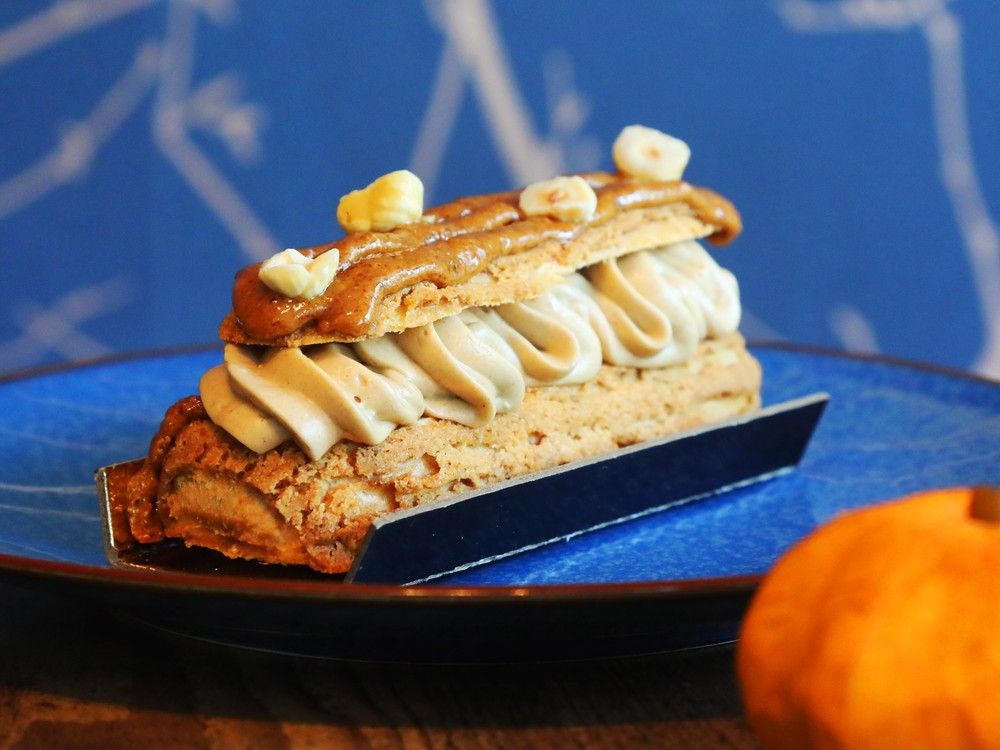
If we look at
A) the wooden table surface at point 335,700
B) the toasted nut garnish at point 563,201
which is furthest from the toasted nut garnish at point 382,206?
the wooden table surface at point 335,700

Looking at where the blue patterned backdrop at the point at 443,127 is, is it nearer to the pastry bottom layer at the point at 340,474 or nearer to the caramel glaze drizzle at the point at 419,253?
the caramel glaze drizzle at the point at 419,253

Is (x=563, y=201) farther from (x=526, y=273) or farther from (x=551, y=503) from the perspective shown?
(x=551, y=503)

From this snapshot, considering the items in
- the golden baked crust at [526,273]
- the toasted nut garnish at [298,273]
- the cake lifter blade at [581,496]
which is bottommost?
the cake lifter blade at [581,496]

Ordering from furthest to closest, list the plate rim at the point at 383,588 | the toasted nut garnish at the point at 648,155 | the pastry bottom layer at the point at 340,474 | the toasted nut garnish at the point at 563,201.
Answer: the toasted nut garnish at the point at 648,155 → the toasted nut garnish at the point at 563,201 → the pastry bottom layer at the point at 340,474 → the plate rim at the point at 383,588

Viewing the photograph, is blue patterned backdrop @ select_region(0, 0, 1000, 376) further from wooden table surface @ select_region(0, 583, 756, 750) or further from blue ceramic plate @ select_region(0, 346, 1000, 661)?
wooden table surface @ select_region(0, 583, 756, 750)

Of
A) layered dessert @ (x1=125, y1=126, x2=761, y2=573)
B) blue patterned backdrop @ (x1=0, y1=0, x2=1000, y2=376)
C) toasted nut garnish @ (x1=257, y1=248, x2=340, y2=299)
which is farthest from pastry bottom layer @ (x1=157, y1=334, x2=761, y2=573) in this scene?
blue patterned backdrop @ (x1=0, y1=0, x2=1000, y2=376)

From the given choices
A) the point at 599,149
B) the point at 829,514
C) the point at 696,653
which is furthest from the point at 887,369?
the point at 599,149

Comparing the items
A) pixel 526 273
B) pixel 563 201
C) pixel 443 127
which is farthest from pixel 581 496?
pixel 443 127
